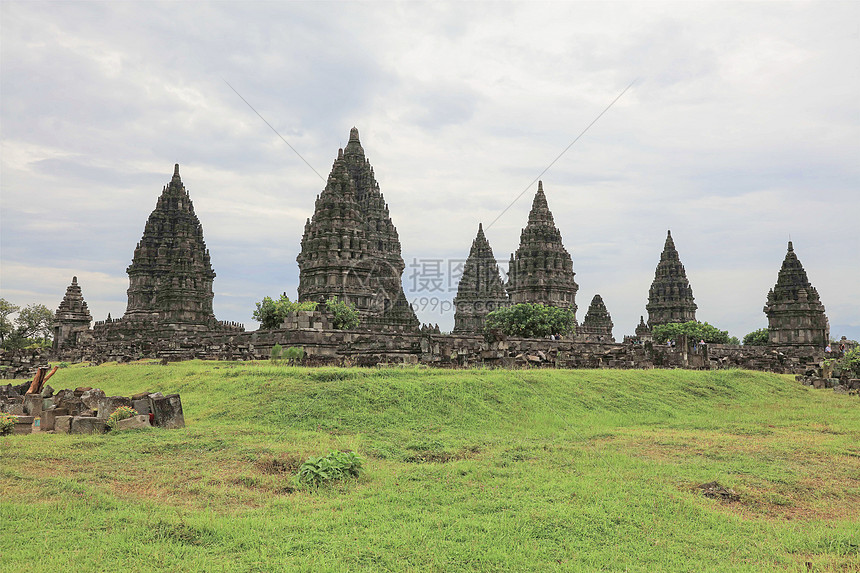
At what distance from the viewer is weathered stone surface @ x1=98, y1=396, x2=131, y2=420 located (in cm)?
1190

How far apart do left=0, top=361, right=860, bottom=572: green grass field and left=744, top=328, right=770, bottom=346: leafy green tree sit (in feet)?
130

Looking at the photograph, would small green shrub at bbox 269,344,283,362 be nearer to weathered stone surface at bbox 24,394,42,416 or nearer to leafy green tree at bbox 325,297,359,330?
leafy green tree at bbox 325,297,359,330

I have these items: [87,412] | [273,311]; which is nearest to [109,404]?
[87,412]

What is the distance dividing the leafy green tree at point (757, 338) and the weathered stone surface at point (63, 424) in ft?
163

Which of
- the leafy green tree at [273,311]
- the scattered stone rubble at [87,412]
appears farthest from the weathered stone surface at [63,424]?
the leafy green tree at [273,311]

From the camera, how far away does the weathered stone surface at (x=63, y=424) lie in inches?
454

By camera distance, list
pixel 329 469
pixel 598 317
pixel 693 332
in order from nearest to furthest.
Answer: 1. pixel 329 469
2. pixel 693 332
3. pixel 598 317

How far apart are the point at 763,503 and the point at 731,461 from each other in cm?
250

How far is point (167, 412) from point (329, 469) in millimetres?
5596

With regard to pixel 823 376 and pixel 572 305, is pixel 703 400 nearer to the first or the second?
pixel 823 376

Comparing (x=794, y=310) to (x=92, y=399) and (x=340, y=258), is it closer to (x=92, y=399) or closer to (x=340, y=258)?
(x=340, y=258)

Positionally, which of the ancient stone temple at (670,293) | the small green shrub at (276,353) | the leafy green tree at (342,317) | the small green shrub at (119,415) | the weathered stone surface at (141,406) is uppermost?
the ancient stone temple at (670,293)

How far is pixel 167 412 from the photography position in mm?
12211

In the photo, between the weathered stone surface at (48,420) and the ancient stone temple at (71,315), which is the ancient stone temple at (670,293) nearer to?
the ancient stone temple at (71,315)
